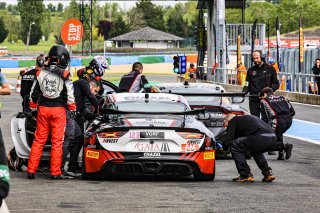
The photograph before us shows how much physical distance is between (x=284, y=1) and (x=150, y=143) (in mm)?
144823

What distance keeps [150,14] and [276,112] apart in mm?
172477

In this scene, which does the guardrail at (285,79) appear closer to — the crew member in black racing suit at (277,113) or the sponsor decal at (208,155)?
the crew member in black racing suit at (277,113)

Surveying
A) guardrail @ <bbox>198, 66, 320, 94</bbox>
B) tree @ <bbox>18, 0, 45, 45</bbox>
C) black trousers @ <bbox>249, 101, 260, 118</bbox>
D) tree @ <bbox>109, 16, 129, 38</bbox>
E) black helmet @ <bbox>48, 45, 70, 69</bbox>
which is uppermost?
tree @ <bbox>18, 0, 45, 45</bbox>

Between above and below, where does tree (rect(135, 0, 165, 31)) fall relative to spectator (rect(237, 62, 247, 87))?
above

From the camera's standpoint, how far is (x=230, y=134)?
12.6 meters

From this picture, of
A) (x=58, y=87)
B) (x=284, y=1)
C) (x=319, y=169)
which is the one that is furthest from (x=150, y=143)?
(x=284, y=1)

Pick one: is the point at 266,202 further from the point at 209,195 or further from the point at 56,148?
the point at 56,148

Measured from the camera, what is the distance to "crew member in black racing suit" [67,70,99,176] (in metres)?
13.1

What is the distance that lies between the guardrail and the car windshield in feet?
67.5

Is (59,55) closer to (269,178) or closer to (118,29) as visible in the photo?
(269,178)

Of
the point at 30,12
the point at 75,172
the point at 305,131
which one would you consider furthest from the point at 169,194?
the point at 30,12

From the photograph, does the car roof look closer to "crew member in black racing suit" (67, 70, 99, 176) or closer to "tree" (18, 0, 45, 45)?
"crew member in black racing suit" (67, 70, 99, 176)

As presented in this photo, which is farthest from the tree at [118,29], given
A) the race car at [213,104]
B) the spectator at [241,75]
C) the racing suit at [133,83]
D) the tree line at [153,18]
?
the race car at [213,104]

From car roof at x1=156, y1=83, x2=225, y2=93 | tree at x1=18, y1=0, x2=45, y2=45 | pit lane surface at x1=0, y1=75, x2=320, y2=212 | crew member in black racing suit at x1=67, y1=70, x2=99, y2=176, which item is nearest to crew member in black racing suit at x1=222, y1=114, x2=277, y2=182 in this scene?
pit lane surface at x1=0, y1=75, x2=320, y2=212
